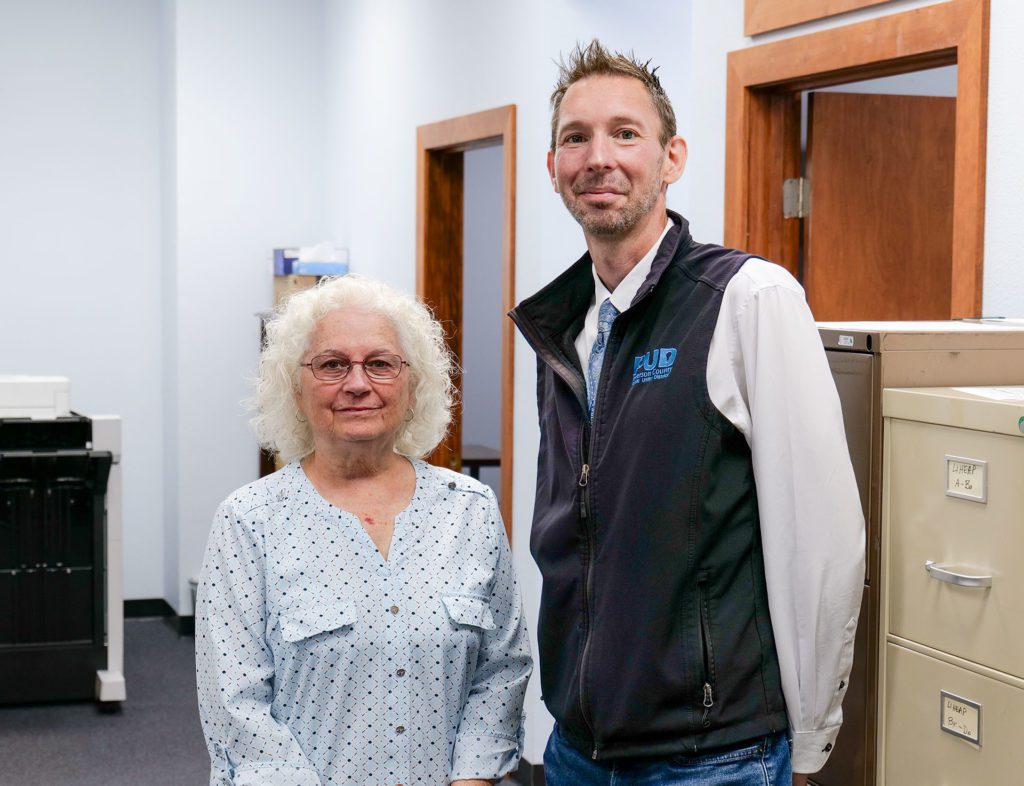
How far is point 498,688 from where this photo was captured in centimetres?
184

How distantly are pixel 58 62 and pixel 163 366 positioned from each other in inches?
55.6

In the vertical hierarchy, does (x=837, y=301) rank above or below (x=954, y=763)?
above

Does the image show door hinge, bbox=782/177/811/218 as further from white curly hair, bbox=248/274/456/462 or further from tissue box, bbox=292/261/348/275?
tissue box, bbox=292/261/348/275

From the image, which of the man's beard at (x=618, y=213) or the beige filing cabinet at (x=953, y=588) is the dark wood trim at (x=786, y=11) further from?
the beige filing cabinet at (x=953, y=588)

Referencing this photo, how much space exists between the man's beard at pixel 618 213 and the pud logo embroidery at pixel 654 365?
0.18m

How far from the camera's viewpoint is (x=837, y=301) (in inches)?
109

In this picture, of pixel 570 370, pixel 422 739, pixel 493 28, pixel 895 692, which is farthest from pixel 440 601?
pixel 493 28

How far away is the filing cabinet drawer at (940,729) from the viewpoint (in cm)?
143

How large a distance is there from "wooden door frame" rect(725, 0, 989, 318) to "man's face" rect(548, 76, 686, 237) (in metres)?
0.66

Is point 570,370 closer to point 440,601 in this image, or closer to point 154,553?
point 440,601

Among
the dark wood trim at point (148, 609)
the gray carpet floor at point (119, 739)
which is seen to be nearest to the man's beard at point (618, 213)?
the gray carpet floor at point (119, 739)

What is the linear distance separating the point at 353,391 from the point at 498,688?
48 cm

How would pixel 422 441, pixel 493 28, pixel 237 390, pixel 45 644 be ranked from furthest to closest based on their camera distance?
pixel 237 390, pixel 45 644, pixel 493 28, pixel 422 441

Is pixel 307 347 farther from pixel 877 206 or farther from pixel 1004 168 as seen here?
pixel 877 206
